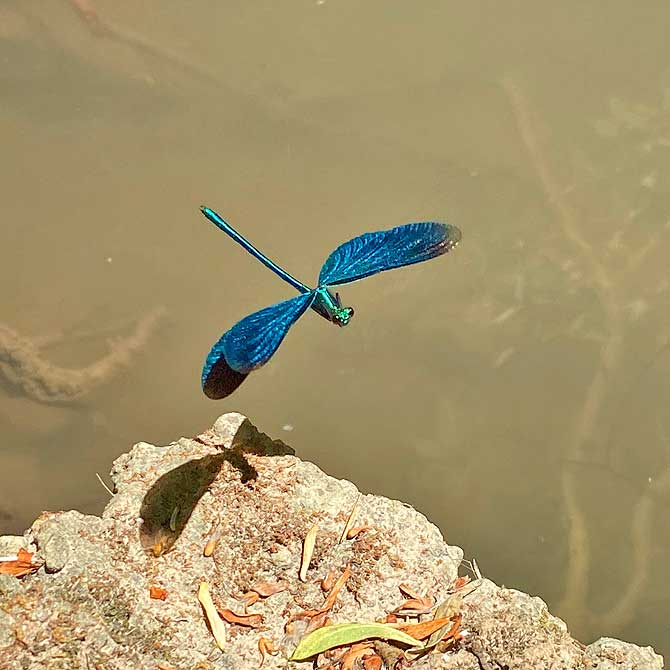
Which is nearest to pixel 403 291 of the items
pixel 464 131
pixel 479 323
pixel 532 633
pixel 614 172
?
pixel 479 323

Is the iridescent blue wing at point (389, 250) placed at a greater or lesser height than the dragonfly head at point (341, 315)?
greater

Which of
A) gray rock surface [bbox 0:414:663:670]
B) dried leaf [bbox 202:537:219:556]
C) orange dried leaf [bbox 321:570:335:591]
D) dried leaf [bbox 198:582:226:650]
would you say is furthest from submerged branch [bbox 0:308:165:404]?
orange dried leaf [bbox 321:570:335:591]

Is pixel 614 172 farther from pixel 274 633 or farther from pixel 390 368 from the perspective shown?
pixel 274 633

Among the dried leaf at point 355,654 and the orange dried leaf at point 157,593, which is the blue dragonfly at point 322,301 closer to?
the orange dried leaf at point 157,593

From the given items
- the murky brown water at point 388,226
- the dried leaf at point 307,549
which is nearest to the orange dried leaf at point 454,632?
the dried leaf at point 307,549

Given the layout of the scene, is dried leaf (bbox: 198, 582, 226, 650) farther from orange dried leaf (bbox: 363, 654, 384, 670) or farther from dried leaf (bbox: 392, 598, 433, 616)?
dried leaf (bbox: 392, 598, 433, 616)

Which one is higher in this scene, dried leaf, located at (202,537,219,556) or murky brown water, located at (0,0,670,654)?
murky brown water, located at (0,0,670,654)
